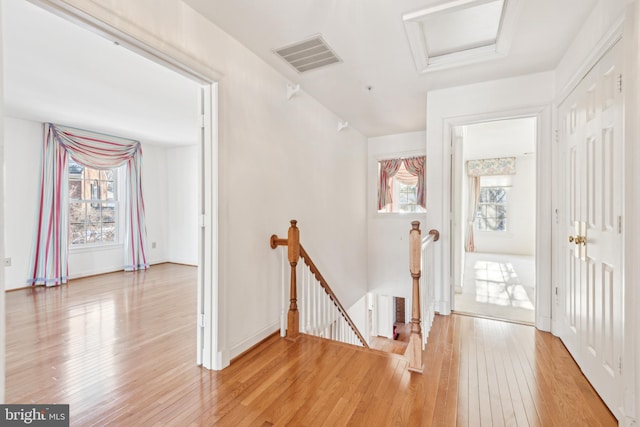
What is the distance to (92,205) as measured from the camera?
221 inches

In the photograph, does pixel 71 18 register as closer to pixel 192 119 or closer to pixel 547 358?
pixel 192 119

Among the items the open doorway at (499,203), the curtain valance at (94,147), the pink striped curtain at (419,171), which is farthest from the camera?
the open doorway at (499,203)

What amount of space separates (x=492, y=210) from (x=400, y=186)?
15.3ft

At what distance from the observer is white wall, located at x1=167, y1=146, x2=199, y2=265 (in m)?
6.56

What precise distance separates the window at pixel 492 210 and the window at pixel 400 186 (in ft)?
14.6

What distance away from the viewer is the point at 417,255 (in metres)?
2.23

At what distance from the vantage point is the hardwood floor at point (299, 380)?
5.57 ft

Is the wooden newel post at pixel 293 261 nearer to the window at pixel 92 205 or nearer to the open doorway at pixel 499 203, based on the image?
the open doorway at pixel 499 203

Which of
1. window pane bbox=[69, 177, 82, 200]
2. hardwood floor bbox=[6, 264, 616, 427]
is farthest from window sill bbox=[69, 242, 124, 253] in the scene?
hardwood floor bbox=[6, 264, 616, 427]

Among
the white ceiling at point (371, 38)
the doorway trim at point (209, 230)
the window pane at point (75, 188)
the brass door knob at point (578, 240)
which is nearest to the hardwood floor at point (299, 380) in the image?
the doorway trim at point (209, 230)

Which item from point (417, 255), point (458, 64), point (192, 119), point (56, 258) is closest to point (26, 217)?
point (56, 258)

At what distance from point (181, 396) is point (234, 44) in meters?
2.64

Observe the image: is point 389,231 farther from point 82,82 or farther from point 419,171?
point 82,82

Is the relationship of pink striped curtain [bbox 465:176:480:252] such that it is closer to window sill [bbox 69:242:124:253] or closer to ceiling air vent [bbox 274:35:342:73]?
ceiling air vent [bbox 274:35:342:73]
